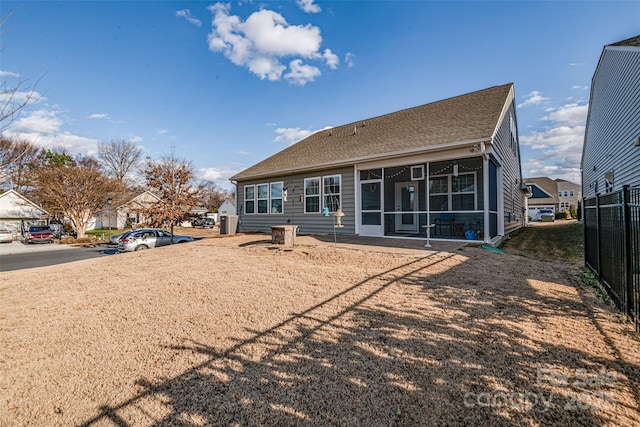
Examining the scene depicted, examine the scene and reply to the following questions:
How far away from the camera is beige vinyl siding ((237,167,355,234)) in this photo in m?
12.0

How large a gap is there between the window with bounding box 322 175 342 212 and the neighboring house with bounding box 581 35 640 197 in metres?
9.28

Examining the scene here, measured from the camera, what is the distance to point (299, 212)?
13555 mm

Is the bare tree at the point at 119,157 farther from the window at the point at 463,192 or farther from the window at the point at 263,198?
the window at the point at 463,192

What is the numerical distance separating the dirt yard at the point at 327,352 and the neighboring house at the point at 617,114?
6.84 metres

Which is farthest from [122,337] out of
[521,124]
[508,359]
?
[521,124]

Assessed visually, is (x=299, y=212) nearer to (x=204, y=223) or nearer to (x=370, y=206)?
(x=370, y=206)

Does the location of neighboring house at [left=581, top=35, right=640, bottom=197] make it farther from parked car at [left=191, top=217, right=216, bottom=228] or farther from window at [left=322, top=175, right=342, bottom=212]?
parked car at [left=191, top=217, right=216, bottom=228]

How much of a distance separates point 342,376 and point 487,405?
1148mm

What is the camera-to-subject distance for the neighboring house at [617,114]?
8.70 metres

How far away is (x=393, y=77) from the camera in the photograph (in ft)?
43.0

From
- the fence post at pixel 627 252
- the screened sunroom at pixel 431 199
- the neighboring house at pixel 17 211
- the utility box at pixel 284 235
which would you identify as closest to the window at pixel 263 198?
the screened sunroom at pixel 431 199

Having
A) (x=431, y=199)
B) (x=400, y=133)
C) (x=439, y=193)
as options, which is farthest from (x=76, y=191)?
(x=439, y=193)

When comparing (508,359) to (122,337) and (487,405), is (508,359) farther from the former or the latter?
(122,337)

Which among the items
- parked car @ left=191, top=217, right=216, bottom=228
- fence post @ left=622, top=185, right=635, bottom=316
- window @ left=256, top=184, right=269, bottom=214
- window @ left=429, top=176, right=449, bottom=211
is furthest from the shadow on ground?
parked car @ left=191, top=217, right=216, bottom=228
